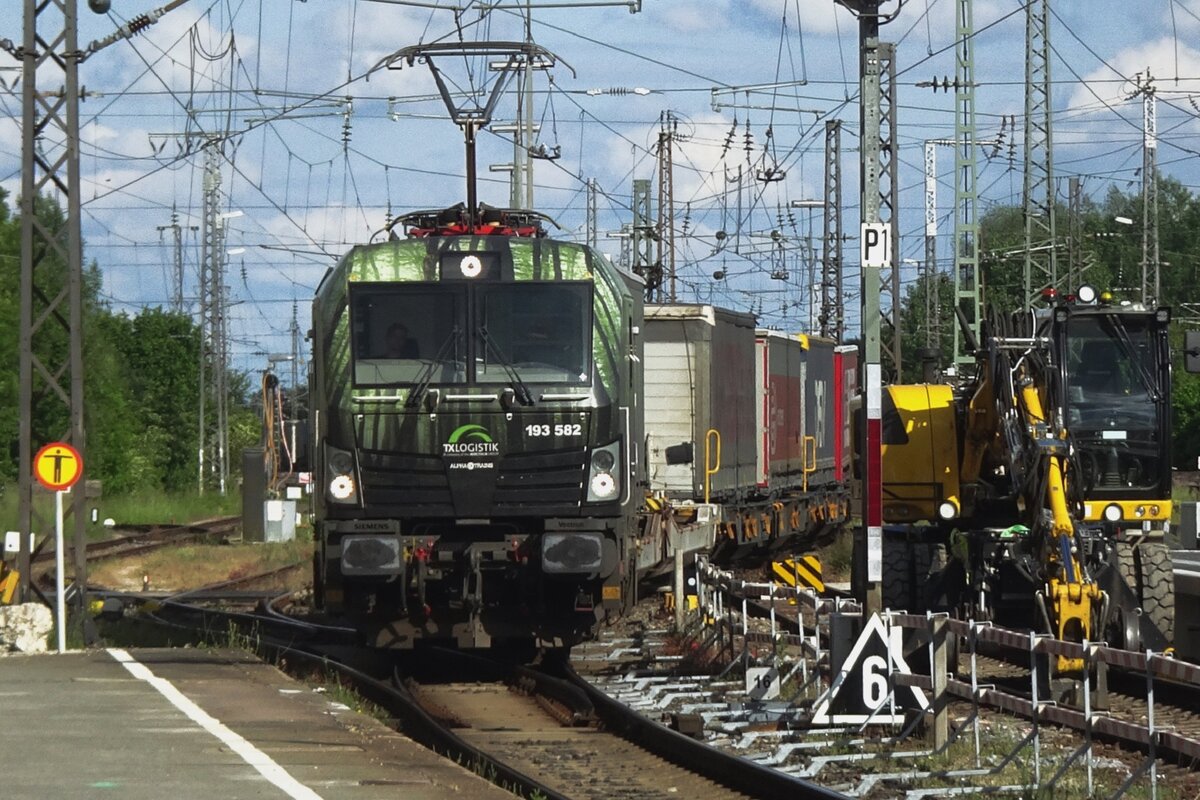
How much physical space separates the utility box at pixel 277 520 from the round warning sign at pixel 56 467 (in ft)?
74.5

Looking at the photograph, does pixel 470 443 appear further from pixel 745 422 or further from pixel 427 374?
pixel 745 422

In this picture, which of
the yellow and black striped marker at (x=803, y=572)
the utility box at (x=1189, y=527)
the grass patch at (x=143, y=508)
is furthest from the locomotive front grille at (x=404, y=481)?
the grass patch at (x=143, y=508)

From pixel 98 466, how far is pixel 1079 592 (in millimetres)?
53398

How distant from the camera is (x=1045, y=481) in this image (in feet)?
50.8

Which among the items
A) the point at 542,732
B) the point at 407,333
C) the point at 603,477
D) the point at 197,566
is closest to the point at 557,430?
the point at 603,477

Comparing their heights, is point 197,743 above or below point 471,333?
below

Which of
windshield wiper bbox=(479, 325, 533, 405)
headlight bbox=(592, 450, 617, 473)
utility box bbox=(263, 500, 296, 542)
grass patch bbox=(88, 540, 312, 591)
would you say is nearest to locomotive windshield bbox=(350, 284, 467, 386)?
windshield wiper bbox=(479, 325, 533, 405)

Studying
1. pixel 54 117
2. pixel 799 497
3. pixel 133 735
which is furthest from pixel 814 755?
pixel 799 497

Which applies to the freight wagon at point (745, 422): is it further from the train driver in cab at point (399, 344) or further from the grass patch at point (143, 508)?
the grass patch at point (143, 508)

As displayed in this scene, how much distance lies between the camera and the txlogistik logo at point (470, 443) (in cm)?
1489

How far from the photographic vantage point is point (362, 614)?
15227 millimetres

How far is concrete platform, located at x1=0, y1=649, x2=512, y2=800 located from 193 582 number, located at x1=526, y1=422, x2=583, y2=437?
2.60m

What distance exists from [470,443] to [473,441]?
28mm

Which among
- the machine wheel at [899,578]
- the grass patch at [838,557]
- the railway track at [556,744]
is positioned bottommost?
the grass patch at [838,557]
